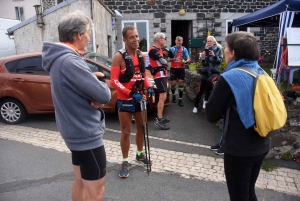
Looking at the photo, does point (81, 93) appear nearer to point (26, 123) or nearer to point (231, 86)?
point (231, 86)

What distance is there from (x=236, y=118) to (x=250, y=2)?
13.0 meters

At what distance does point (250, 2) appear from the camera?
13484 millimetres

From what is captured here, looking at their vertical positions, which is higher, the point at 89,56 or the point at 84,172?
the point at 89,56

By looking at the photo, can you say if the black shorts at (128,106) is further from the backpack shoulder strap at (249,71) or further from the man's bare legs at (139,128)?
the backpack shoulder strap at (249,71)

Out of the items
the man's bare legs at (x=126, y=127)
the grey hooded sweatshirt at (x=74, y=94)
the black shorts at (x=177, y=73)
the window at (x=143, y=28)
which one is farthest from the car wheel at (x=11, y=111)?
the window at (x=143, y=28)

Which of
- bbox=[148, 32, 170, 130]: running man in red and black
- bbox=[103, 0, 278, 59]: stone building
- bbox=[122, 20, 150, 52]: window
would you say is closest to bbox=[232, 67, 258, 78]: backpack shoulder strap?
bbox=[148, 32, 170, 130]: running man in red and black

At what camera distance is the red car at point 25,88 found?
6.13 metres

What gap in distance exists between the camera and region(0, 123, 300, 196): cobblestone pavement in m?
3.75

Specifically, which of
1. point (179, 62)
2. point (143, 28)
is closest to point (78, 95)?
point (179, 62)

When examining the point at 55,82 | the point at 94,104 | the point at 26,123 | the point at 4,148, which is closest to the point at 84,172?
the point at 94,104

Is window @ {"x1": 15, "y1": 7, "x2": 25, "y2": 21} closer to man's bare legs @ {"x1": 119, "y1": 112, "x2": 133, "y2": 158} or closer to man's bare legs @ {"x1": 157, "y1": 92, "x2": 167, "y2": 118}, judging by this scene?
man's bare legs @ {"x1": 157, "y1": 92, "x2": 167, "y2": 118}

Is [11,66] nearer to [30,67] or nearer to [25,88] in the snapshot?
[30,67]

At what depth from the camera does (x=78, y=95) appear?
2104 mm

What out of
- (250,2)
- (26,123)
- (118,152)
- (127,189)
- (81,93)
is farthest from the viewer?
(250,2)
